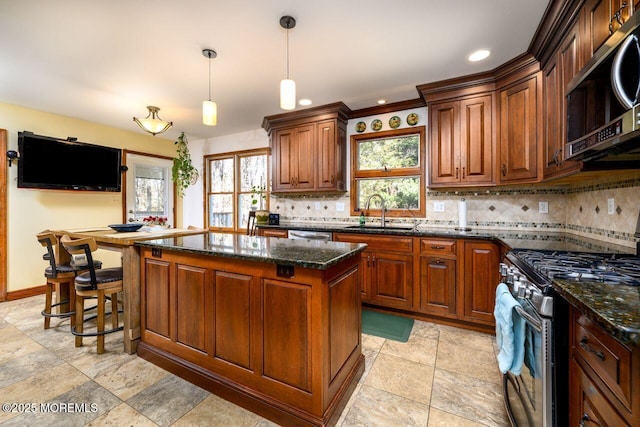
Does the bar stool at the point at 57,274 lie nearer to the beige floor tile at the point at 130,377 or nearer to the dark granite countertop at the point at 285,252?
the beige floor tile at the point at 130,377

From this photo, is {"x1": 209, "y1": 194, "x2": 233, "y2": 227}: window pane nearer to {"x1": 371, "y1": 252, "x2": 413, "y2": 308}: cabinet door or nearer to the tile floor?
the tile floor

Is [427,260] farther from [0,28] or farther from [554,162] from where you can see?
[0,28]

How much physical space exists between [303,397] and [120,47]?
3.02m

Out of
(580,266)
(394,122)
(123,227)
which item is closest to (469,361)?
(580,266)

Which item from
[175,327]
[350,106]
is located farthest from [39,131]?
[350,106]

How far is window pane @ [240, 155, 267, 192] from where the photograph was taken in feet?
15.7

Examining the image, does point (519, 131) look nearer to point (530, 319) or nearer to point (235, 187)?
point (530, 319)

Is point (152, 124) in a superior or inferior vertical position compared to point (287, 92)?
superior

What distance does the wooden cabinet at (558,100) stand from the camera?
5.63 feet

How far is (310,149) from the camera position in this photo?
→ 3.74 metres

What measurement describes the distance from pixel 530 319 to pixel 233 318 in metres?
1.54

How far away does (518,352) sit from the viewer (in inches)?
50.2

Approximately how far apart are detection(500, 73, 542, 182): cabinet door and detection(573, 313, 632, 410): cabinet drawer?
1.92 meters

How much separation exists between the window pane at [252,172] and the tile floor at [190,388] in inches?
119
